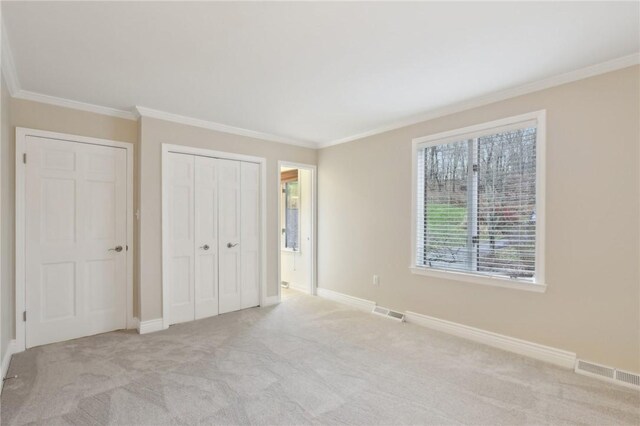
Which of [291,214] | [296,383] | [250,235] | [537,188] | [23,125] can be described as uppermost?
[23,125]

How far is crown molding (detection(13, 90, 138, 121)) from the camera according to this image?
3.05 m

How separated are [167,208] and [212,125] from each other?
1.17 m

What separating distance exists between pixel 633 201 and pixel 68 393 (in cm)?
437

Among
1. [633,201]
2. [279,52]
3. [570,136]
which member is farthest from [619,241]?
[279,52]

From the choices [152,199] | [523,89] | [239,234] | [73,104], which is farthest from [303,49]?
[239,234]

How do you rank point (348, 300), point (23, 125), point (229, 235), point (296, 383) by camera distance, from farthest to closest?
point (348, 300), point (229, 235), point (23, 125), point (296, 383)

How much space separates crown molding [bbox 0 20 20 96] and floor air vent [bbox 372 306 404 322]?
4.26 m

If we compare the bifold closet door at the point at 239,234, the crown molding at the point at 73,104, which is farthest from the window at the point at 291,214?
the crown molding at the point at 73,104

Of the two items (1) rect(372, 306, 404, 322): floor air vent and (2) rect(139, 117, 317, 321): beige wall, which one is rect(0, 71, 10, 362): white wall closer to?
(2) rect(139, 117, 317, 321): beige wall

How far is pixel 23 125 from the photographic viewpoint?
305cm

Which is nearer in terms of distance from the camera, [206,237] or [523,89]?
[523,89]

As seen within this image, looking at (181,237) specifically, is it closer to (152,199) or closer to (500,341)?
(152,199)

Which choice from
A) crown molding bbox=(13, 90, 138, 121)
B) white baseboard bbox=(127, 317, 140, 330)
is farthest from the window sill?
crown molding bbox=(13, 90, 138, 121)

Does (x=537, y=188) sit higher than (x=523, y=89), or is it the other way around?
(x=523, y=89)
